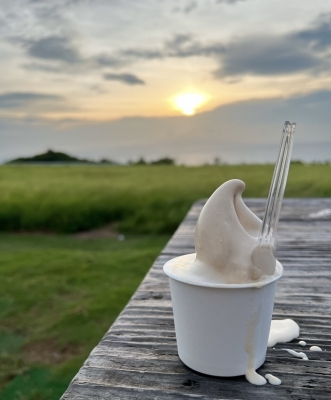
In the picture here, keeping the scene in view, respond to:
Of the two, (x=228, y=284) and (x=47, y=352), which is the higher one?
(x=228, y=284)

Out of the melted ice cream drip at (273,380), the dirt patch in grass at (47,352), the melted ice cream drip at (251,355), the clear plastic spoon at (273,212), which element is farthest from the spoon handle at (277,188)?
the dirt patch in grass at (47,352)

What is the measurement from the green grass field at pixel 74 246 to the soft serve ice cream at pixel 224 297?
5.79 feet

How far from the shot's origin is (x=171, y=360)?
3.28ft

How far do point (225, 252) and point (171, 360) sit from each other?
0.98ft

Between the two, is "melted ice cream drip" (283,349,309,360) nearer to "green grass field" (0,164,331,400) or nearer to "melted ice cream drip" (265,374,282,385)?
"melted ice cream drip" (265,374,282,385)

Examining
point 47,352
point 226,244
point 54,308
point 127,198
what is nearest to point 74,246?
point 127,198

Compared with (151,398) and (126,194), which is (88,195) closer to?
(126,194)

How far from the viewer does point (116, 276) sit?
430 cm

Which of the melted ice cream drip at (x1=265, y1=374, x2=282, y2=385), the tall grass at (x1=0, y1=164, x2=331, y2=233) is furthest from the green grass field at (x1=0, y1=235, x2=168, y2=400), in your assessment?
the melted ice cream drip at (x1=265, y1=374, x2=282, y2=385)

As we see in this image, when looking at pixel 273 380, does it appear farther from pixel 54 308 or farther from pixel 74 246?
pixel 74 246

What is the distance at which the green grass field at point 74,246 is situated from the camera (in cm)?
287

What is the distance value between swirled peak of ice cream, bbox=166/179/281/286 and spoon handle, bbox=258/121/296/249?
3cm

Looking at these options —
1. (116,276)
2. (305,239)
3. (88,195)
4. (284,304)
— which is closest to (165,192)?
(88,195)

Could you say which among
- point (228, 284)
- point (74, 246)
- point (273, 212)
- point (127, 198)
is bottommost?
point (74, 246)
